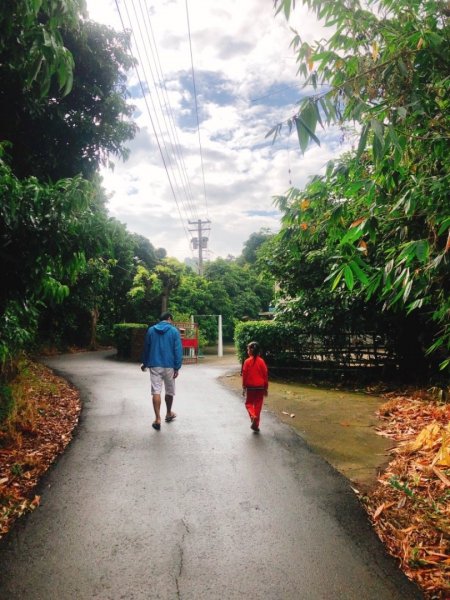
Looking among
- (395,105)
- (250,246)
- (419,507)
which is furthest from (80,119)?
(250,246)

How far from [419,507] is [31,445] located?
4.87 meters

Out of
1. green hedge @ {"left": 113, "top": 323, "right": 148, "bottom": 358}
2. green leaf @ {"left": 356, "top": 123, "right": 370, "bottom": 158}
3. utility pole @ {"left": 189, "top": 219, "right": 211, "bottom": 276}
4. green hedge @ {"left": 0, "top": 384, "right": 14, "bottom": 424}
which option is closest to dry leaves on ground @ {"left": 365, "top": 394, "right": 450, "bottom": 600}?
green leaf @ {"left": 356, "top": 123, "right": 370, "bottom": 158}

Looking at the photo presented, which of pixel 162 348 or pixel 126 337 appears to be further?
pixel 126 337

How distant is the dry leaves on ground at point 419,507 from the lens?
2715 millimetres

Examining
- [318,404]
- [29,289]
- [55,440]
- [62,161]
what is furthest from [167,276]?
[29,289]

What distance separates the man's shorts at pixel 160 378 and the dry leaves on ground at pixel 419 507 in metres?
3.61

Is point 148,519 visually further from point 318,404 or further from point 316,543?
point 318,404

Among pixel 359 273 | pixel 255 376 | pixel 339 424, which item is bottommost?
pixel 339 424

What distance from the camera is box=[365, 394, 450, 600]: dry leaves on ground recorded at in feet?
8.91

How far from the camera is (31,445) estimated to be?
5207 mm

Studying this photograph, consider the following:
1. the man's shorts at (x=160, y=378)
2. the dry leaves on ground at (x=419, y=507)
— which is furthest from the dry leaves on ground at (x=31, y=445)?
the dry leaves on ground at (x=419, y=507)

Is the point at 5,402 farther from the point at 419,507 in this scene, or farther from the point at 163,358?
the point at 419,507

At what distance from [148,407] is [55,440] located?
2263 millimetres

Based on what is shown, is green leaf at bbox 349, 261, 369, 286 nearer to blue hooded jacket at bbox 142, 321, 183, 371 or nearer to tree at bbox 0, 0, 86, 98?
tree at bbox 0, 0, 86, 98
